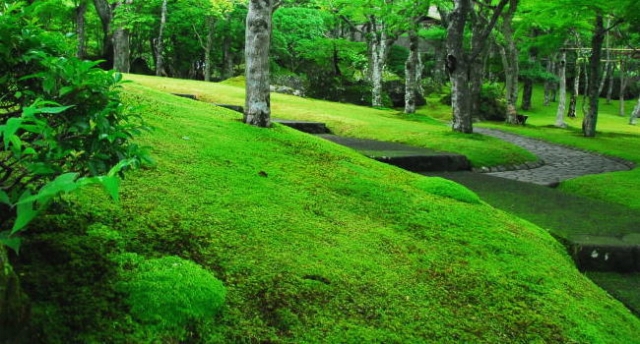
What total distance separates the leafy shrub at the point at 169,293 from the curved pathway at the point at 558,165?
29.6 ft

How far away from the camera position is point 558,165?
13.6m

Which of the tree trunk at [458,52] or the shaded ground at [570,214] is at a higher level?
the tree trunk at [458,52]

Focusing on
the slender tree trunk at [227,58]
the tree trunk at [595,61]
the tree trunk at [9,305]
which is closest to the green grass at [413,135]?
the tree trunk at [595,61]

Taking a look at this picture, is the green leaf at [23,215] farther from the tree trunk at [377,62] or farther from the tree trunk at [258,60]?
the tree trunk at [377,62]

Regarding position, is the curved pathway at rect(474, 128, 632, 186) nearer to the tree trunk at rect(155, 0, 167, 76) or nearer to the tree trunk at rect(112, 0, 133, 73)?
the tree trunk at rect(112, 0, 133, 73)

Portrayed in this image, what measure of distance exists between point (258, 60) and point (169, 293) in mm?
5495

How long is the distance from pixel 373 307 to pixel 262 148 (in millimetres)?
3482

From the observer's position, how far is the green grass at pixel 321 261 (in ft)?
9.25

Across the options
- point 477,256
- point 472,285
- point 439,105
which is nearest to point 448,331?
point 472,285

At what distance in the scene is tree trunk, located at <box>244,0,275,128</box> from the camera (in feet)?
25.1

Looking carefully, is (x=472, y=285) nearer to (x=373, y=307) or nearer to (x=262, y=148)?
(x=373, y=307)

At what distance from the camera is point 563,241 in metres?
5.71

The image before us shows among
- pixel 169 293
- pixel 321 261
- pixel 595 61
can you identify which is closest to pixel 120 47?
pixel 595 61

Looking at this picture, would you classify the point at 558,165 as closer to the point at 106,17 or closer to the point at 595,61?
the point at 595,61
